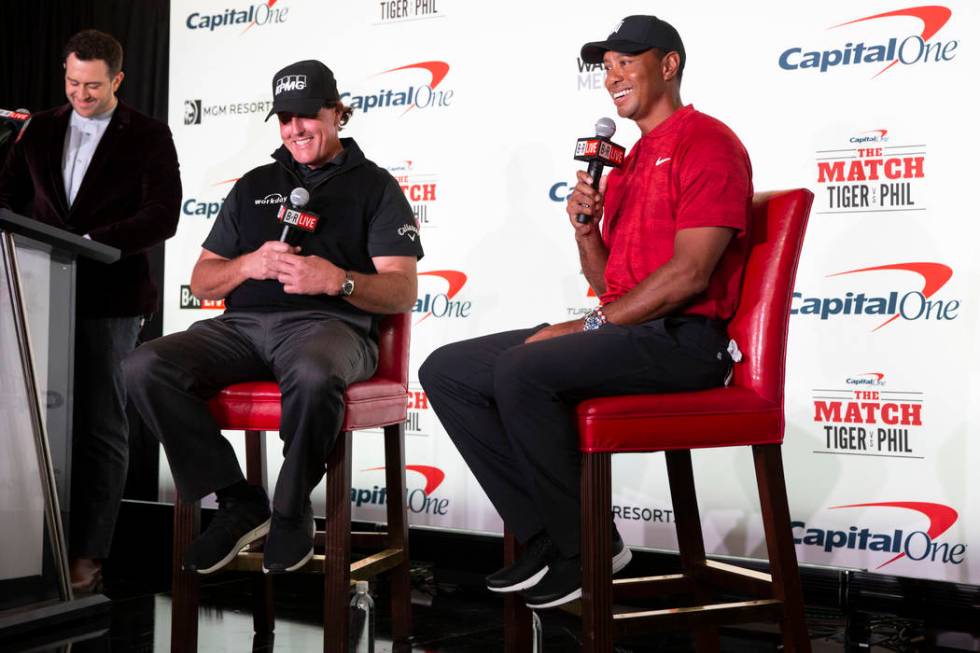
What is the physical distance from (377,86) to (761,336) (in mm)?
2298

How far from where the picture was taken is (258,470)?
2920 millimetres

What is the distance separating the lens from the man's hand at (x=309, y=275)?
8.45 ft

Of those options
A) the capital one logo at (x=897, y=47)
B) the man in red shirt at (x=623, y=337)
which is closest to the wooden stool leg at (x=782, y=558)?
the man in red shirt at (x=623, y=337)

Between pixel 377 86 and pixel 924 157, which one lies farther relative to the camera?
pixel 377 86

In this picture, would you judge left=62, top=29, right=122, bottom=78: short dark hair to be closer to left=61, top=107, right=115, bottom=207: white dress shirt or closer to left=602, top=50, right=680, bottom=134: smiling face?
left=61, top=107, right=115, bottom=207: white dress shirt

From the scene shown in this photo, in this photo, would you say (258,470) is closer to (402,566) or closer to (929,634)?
(402,566)

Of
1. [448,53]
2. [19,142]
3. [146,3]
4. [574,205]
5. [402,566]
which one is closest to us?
[574,205]

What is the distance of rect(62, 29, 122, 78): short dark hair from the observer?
3.38 m

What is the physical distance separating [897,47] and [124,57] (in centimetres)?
338

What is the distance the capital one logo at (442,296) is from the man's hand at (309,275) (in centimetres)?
127

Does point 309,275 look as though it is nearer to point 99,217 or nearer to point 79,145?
point 99,217

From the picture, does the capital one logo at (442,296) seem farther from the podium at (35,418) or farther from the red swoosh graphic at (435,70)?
the podium at (35,418)

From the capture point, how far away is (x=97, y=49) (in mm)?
3389

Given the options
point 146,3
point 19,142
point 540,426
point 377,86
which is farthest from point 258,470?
point 146,3
